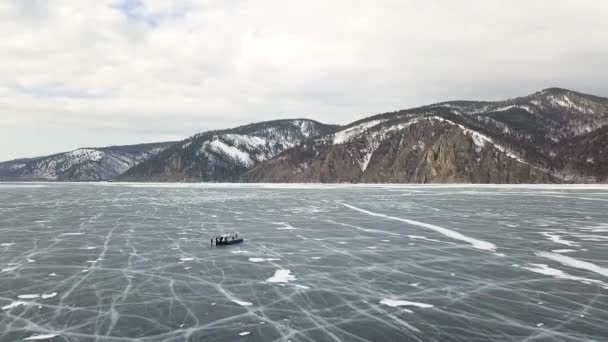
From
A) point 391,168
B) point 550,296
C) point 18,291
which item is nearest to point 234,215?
point 18,291

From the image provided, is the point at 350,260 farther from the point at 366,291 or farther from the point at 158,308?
the point at 158,308

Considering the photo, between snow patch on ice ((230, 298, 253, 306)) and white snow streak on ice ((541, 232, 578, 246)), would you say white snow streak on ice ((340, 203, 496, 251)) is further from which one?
snow patch on ice ((230, 298, 253, 306))

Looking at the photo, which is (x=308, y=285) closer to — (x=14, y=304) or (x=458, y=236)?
(x=14, y=304)

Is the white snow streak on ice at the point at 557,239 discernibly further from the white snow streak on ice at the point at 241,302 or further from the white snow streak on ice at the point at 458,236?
the white snow streak on ice at the point at 241,302

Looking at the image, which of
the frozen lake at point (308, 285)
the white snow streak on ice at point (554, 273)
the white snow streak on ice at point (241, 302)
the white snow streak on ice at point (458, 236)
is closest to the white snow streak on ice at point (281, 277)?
the frozen lake at point (308, 285)

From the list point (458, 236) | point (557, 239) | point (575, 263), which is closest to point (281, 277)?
point (575, 263)

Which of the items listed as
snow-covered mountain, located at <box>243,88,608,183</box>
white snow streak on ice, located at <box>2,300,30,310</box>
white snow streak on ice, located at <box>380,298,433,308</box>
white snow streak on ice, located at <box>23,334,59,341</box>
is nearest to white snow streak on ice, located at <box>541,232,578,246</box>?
white snow streak on ice, located at <box>380,298,433,308</box>
